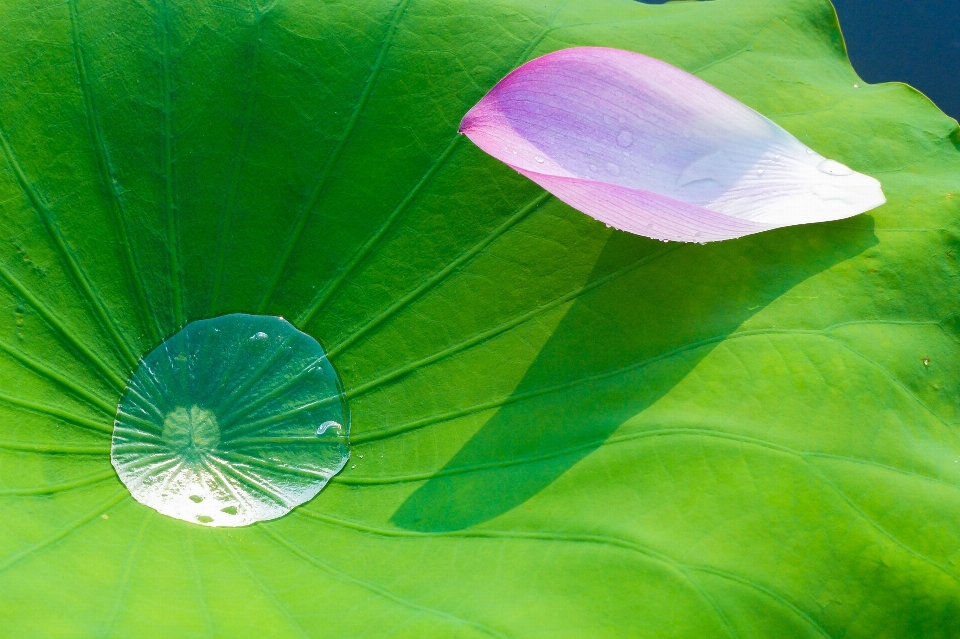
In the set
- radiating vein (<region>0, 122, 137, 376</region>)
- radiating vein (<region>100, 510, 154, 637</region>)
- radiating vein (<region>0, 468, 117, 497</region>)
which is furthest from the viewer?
radiating vein (<region>0, 122, 137, 376</region>)

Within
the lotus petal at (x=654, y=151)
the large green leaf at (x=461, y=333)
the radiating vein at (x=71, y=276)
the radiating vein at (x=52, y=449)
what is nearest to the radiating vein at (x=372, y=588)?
the large green leaf at (x=461, y=333)

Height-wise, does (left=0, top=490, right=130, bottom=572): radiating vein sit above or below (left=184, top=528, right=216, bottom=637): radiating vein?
above

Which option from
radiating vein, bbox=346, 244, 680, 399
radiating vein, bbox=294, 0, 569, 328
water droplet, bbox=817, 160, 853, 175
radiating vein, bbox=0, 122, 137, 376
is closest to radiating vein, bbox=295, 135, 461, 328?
radiating vein, bbox=294, 0, 569, 328

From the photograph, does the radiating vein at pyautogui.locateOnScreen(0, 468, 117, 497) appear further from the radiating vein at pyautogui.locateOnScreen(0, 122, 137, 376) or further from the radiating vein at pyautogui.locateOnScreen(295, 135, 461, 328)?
the radiating vein at pyautogui.locateOnScreen(295, 135, 461, 328)

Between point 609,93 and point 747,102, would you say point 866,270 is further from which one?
point 609,93

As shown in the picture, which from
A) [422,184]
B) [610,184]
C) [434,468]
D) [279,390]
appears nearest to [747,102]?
[610,184]

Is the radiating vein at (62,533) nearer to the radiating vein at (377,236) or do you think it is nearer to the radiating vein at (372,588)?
the radiating vein at (372,588)

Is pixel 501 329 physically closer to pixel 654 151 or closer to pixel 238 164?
pixel 654 151
